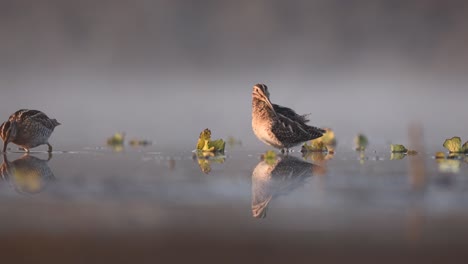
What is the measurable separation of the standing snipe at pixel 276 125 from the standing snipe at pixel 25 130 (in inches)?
206

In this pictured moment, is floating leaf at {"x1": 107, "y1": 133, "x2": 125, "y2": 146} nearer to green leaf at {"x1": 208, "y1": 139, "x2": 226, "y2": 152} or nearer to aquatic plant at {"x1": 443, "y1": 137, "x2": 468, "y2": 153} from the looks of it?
green leaf at {"x1": 208, "y1": 139, "x2": 226, "y2": 152}

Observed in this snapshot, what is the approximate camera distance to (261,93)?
15.0m

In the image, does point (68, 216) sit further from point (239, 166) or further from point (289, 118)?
point (289, 118)

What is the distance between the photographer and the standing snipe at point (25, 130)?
1428cm

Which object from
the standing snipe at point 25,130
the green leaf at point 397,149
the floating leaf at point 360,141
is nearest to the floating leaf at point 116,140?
the standing snipe at point 25,130

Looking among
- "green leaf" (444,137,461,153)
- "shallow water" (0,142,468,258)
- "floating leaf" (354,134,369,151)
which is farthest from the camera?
"floating leaf" (354,134,369,151)

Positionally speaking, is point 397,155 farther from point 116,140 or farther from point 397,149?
point 116,140

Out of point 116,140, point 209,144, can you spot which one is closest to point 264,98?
point 209,144

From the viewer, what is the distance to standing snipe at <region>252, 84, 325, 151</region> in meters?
14.4

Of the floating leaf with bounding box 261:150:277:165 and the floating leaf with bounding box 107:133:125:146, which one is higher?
the floating leaf with bounding box 107:133:125:146

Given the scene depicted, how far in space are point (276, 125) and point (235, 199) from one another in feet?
23.1

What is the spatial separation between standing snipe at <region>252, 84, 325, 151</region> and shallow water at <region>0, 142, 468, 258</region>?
189 centimetres

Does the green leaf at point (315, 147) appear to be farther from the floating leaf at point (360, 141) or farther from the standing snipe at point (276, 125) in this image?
the floating leaf at point (360, 141)

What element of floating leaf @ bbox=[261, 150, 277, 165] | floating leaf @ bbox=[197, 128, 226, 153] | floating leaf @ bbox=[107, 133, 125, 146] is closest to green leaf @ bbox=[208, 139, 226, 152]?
floating leaf @ bbox=[197, 128, 226, 153]
